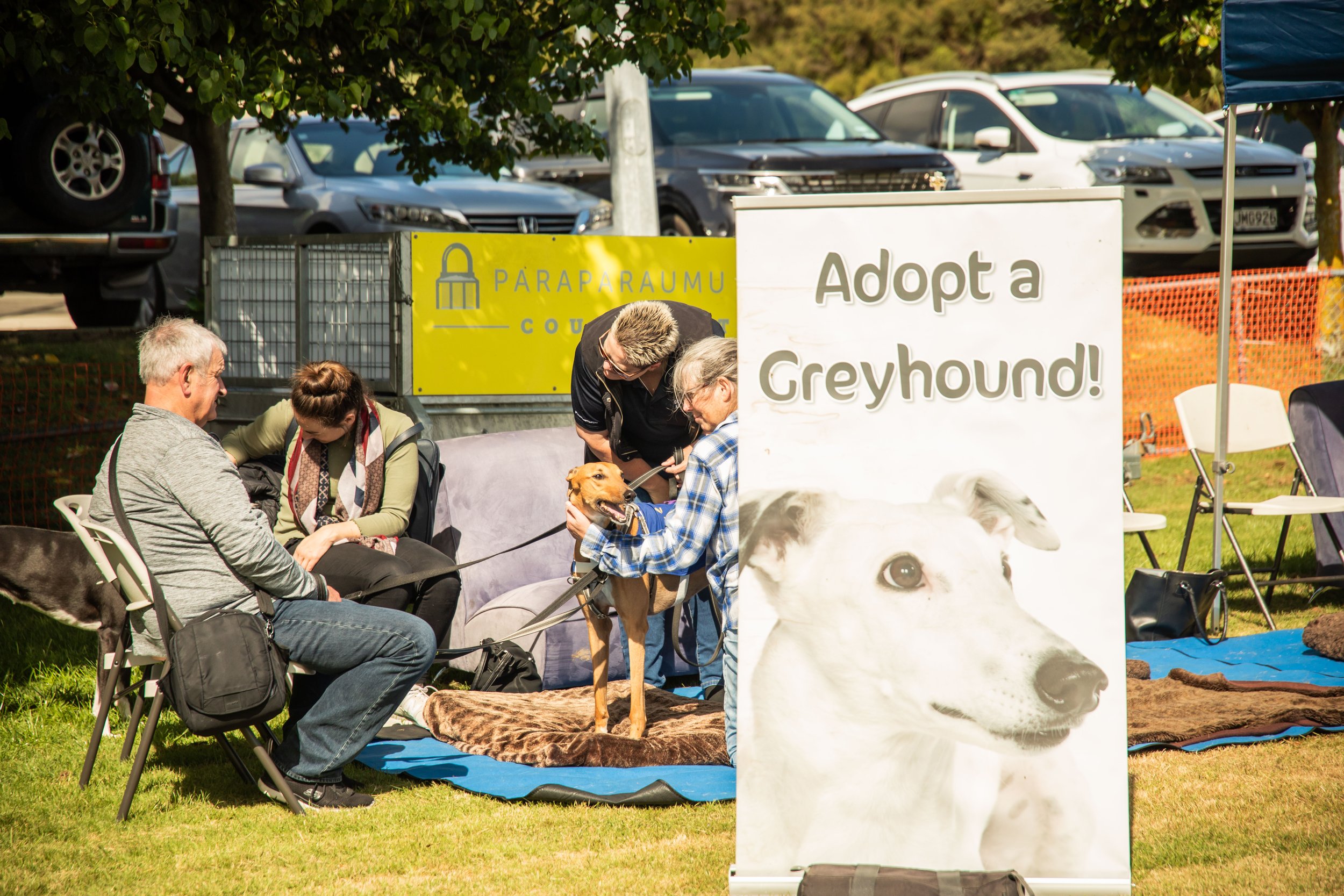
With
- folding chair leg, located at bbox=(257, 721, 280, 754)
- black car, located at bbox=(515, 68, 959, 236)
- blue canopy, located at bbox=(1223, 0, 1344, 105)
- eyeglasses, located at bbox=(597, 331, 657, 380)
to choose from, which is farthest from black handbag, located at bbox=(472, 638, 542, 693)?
black car, located at bbox=(515, 68, 959, 236)

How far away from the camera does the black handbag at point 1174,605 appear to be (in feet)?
19.7

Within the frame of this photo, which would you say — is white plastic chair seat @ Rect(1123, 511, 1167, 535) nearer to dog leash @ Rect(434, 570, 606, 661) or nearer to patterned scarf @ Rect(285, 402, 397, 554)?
dog leash @ Rect(434, 570, 606, 661)

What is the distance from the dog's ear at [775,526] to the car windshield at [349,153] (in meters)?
8.09

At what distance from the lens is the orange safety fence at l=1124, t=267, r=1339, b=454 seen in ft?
34.5

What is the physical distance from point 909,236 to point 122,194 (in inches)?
304

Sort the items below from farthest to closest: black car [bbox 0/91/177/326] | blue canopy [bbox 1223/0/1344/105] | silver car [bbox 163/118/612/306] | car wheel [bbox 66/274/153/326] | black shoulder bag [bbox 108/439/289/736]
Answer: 1. car wheel [bbox 66/274/153/326]
2. silver car [bbox 163/118/612/306]
3. black car [bbox 0/91/177/326]
4. blue canopy [bbox 1223/0/1344/105]
5. black shoulder bag [bbox 108/439/289/736]

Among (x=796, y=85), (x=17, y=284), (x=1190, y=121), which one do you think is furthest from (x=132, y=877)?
(x=1190, y=121)

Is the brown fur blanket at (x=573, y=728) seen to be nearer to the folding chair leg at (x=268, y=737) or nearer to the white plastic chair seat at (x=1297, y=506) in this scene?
the folding chair leg at (x=268, y=737)

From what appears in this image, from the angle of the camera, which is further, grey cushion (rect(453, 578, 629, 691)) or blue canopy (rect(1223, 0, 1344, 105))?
blue canopy (rect(1223, 0, 1344, 105))

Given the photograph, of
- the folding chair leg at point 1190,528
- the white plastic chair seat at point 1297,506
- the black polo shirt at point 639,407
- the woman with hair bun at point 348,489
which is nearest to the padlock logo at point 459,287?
the woman with hair bun at point 348,489

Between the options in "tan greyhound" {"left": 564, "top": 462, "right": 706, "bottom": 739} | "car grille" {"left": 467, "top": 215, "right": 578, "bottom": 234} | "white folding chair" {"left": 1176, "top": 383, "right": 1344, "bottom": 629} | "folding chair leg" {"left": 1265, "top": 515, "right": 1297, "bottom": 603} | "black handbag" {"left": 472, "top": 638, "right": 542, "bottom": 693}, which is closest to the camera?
"tan greyhound" {"left": 564, "top": 462, "right": 706, "bottom": 739}

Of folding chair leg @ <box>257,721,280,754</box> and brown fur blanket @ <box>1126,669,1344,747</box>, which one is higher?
folding chair leg @ <box>257,721,280,754</box>

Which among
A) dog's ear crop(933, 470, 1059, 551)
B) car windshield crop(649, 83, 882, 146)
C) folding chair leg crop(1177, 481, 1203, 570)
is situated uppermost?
car windshield crop(649, 83, 882, 146)

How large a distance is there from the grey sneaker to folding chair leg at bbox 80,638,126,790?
62 centimetres
